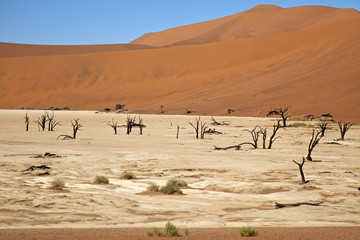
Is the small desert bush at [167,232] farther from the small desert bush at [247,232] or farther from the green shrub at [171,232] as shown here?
the small desert bush at [247,232]

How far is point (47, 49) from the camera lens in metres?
124

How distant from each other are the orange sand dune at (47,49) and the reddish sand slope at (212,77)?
25158 millimetres

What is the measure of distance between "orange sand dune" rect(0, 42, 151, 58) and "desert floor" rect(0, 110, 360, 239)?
4163 inches

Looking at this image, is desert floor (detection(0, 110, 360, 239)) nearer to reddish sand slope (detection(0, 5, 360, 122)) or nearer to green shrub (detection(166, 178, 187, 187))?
green shrub (detection(166, 178, 187, 187))

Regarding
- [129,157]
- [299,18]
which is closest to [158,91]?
[129,157]

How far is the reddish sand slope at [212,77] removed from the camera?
4719cm

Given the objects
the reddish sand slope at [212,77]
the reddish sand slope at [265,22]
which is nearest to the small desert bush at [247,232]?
the reddish sand slope at [212,77]

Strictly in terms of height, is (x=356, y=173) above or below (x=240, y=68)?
below

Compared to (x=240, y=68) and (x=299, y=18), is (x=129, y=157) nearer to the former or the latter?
(x=240, y=68)

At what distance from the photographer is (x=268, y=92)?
2003 inches

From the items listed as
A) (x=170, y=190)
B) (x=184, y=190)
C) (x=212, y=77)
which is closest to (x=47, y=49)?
(x=212, y=77)

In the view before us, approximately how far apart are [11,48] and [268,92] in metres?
89.8

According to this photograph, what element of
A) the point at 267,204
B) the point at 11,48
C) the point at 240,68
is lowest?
the point at 267,204

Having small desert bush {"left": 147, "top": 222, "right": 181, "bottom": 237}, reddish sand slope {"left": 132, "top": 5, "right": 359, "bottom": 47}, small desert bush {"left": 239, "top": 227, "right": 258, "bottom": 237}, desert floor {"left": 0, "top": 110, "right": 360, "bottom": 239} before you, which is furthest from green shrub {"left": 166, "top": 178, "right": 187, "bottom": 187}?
reddish sand slope {"left": 132, "top": 5, "right": 359, "bottom": 47}
